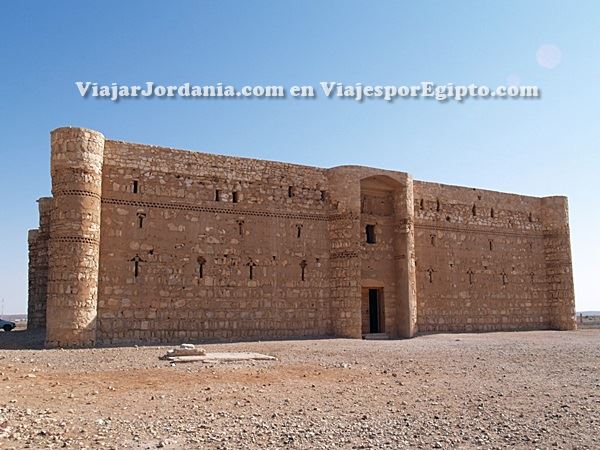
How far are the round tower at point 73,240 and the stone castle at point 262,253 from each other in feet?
0.13

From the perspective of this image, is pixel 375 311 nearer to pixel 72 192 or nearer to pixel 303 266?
pixel 303 266

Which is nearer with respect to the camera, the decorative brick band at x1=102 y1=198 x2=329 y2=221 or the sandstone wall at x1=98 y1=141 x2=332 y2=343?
the sandstone wall at x1=98 y1=141 x2=332 y2=343

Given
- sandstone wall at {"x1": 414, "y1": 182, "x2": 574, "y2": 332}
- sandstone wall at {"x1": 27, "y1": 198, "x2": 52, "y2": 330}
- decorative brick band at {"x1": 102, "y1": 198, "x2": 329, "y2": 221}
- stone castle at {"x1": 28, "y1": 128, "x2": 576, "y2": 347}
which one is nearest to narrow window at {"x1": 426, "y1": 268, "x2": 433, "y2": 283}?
sandstone wall at {"x1": 414, "y1": 182, "x2": 574, "y2": 332}

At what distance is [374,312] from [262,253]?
599cm

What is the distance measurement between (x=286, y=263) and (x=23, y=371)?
10.7 metres

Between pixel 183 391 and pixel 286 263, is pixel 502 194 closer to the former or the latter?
pixel 286 263

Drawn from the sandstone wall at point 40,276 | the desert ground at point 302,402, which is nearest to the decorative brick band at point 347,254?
the desert ground at point 302,402

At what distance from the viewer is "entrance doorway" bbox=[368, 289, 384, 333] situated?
23.6 metres

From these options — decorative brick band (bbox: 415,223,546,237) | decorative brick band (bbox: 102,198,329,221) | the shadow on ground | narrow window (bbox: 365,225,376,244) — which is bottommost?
the shadow on ground

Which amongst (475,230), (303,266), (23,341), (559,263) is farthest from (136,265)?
(559,263)

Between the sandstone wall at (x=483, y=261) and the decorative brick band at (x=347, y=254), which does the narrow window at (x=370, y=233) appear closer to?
the decorative brick band at (x=347, y=254)

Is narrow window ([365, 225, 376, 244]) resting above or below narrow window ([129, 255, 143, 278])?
above

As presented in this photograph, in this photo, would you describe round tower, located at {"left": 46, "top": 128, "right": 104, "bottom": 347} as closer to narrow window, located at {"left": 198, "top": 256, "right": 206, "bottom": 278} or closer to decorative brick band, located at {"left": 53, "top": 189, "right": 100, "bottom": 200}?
decorative brick band, located at {"left": 53, "top": 189, "right": 100, "bottom": 200}

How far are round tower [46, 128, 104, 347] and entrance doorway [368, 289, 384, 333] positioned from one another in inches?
438
